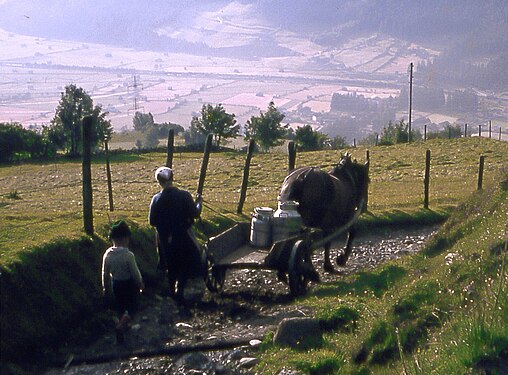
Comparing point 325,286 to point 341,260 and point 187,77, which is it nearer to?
point 341,260

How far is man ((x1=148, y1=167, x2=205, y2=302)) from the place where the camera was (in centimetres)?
963

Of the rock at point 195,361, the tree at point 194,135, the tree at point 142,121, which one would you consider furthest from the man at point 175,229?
the tree at point 142,121

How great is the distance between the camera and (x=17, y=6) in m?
122

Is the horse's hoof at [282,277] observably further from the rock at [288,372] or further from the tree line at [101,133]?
the tree line at [101,133]

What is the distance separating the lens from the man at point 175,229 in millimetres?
9633

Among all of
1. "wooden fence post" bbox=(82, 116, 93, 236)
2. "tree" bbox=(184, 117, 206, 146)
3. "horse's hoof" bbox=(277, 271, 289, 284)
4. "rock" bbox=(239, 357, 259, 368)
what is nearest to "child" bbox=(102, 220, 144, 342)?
"rock" bbox=(239, 357, 259, 368)

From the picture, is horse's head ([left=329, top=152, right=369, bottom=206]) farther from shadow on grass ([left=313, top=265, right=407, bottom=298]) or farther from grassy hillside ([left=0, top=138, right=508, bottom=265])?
grassy hillside ([left=0, top=138, right=508, bottom=265])

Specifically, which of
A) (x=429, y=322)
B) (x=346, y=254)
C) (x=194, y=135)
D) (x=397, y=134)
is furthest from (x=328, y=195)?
(x=194, y=135)

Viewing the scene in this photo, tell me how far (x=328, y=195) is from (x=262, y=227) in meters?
1.45

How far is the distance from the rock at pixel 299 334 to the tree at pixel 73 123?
54.4 metres

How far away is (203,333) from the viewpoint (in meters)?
9.13

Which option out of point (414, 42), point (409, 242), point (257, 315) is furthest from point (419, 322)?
point (414, 42)

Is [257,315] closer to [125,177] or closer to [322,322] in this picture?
[322,322]

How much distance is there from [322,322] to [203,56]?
375 feet
